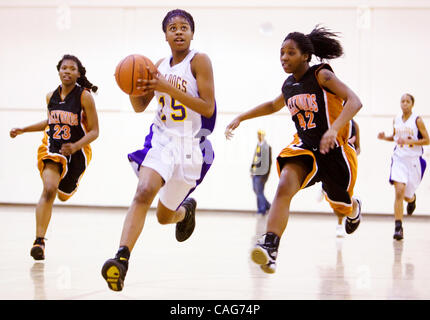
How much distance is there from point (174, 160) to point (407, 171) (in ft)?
15.7

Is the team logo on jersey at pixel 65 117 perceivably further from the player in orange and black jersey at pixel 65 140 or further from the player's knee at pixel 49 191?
the player's knee at pixel 49 191

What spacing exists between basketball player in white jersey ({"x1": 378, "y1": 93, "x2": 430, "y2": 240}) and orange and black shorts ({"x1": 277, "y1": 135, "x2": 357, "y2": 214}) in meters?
3.22

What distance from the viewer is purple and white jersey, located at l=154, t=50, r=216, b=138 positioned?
11.8 ft

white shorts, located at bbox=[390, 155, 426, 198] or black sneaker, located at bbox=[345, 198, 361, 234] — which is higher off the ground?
white shorts, located at bbox=[390, 155, 426, 198]

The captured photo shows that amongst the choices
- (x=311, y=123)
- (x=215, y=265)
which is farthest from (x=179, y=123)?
(x=215, y=265)

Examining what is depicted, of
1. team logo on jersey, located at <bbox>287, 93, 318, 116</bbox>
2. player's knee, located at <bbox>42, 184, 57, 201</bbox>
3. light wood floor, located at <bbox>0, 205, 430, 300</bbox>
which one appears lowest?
light wood floor, located at <bbox>0, 205, 430, 300</bbox>

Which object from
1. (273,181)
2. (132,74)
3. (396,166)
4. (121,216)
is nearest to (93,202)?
(121,216)

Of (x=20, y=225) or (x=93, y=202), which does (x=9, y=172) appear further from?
(x=20, y=225)

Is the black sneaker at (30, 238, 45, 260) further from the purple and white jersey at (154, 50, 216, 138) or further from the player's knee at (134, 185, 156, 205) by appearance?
the player's knee at (134, 185, 156, 205)

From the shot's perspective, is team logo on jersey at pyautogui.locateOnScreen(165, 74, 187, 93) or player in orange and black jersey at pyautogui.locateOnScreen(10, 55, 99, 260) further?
player in orange and black jersey at pyautogui.locateOnScreen(10, 55, 99, 260)

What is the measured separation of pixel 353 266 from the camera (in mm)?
4996

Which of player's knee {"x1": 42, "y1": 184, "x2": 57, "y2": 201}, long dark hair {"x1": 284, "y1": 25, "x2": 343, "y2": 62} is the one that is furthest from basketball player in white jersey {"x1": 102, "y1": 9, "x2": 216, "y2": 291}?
player's knee {"x1": 42, "y1": 184, "x2": 57, "y2": 201}

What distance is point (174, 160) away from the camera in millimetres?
3496

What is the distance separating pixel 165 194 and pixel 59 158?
1554 millimetres
